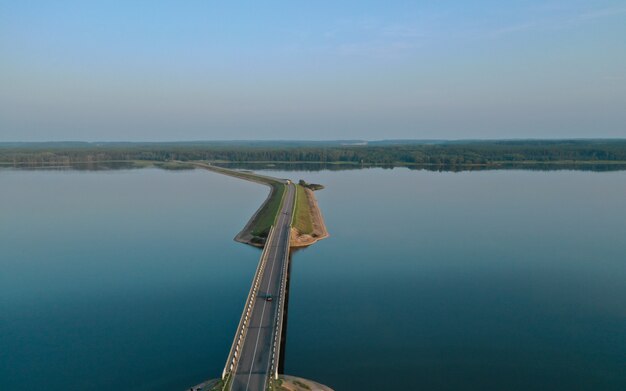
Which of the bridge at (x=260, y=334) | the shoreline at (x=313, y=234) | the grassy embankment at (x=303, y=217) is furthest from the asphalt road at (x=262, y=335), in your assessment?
the grassy embankment at (x=303, y=217)

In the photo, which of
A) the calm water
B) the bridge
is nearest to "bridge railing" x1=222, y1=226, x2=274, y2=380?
the bridge

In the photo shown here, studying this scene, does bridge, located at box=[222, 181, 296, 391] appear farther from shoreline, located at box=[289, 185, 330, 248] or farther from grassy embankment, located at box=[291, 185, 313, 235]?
grassy embankment, located at box=[291, 185, 313, 235]

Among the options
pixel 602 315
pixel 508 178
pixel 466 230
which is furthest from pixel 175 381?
pixel 508 178

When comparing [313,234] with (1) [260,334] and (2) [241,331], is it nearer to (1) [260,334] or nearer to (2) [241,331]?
(1) [260,334]

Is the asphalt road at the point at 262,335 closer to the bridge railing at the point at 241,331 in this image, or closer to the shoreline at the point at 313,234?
the bridge railing at the point at 241,331

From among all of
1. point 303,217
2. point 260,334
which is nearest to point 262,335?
point 260,334

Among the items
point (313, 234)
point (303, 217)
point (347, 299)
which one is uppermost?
point (303, 217)

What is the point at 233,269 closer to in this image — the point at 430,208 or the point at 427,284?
the point at 427,284
